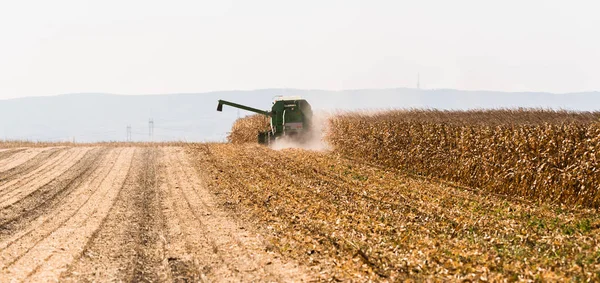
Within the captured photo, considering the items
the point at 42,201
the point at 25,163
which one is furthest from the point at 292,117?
the point at 42,201

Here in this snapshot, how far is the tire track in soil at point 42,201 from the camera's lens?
1549 cm

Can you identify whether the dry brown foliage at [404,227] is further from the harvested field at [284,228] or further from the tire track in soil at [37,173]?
the tire track in soil at [37,173]

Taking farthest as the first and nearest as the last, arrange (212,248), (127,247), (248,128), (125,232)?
1. (248,128)
2. (125,232)
3. (127,247)
4. (212,248)

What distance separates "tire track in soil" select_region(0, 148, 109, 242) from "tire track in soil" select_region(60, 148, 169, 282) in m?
1.89

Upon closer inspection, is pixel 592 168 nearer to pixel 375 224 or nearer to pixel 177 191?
pixel 375 224

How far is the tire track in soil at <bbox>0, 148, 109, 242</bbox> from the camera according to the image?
15.5 m

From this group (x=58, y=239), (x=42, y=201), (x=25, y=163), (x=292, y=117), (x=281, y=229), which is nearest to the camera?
(x=58, y=239)

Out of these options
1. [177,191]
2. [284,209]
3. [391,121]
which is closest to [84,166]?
[177,191]

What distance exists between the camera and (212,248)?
39.3ft

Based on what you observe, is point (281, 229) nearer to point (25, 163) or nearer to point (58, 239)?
point (58, 239)

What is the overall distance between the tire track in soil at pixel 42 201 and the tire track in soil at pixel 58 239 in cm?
48

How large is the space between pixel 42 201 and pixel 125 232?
6218 mm

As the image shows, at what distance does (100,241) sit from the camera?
12.9 meters

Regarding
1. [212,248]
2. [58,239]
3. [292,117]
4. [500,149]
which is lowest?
[58,239]
